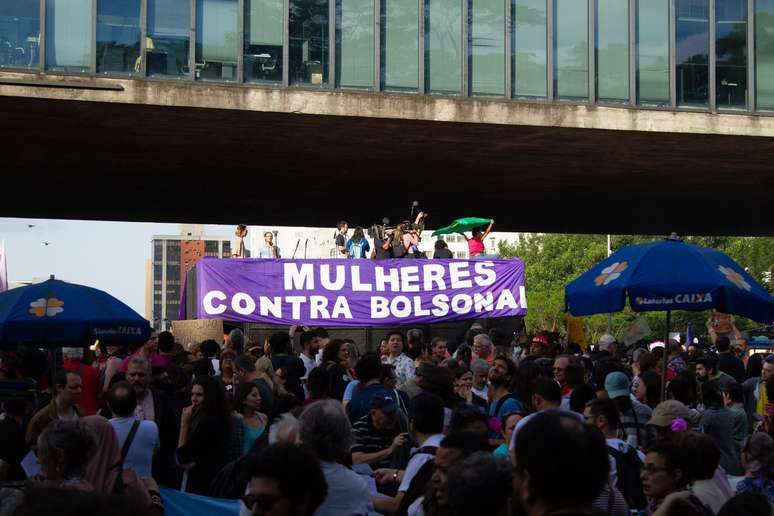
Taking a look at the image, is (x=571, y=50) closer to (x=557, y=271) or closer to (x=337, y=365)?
(x=337, y=365)

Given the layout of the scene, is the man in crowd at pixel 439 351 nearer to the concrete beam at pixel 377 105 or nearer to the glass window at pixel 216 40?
the concrete beam at pixel 377 105

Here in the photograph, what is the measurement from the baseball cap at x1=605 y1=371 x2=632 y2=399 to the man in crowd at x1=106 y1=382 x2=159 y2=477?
3.99 metres

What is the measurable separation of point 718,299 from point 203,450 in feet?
15.4

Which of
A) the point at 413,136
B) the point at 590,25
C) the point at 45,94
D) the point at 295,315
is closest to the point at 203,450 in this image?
the point at 295,315

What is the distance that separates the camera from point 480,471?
4414 mm

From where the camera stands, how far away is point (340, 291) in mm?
22219

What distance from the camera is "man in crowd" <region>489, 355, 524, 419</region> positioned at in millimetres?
9188

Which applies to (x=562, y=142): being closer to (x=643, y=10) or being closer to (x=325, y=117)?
(x=643, y=10)

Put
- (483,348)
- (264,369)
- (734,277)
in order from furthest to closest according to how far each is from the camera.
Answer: (483,348)
(264,369)
(734,277)

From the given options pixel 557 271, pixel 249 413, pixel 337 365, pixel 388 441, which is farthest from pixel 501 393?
pixel 557 271

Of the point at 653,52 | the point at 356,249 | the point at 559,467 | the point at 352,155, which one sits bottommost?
the point at 559,467

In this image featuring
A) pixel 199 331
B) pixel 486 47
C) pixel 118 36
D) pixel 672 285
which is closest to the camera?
pixel 672 285

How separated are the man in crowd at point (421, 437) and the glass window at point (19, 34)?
1965cm

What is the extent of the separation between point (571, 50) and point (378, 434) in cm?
2062
